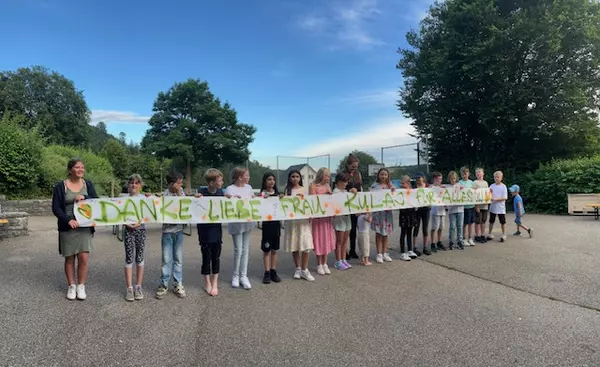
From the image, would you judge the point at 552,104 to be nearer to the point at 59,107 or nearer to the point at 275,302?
the point at 275,302

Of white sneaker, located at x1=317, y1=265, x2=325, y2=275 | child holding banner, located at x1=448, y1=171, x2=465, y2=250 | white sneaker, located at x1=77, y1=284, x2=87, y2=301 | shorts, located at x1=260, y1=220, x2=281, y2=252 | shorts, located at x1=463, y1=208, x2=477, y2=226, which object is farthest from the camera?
shorts, located at x1=463, y1=208, x2=477, y2=226

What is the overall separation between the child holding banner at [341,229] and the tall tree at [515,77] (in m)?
15.7

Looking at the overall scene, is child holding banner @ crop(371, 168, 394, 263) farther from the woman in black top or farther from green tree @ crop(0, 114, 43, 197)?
green tree @ crop(0, 114, 43, 197)

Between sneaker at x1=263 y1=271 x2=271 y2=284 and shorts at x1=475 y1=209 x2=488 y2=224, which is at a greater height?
shorts at x1=475 y1=209 x2=488 y2=224

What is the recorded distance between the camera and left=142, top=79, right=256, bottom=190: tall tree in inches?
1068

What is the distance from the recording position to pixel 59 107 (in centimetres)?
5112

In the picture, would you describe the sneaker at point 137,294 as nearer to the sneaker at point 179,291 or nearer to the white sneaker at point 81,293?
the sneaker at point 179,291

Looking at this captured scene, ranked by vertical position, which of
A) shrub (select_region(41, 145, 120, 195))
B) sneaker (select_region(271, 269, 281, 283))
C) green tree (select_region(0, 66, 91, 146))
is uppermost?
green tree (select_region(0, 66, 91, 146))

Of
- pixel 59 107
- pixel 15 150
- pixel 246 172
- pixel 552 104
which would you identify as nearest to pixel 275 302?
pixel 246 172

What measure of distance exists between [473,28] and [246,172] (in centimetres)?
1927

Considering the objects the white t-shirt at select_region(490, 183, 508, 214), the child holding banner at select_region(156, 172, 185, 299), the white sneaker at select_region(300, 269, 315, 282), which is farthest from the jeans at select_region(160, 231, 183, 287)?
the white t-shirt at select_region(490, 183, 508, 214)

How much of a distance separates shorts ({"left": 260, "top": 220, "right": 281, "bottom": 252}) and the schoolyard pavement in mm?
594

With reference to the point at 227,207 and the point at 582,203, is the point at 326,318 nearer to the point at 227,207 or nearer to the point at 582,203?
the point at 227,207

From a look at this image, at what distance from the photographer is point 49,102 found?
50.4 meters
